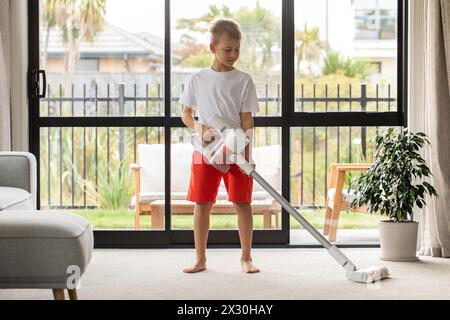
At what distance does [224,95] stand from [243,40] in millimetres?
1068

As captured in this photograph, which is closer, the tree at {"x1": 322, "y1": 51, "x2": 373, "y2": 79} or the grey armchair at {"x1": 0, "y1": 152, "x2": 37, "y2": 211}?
the grey armchair at {"x1": 0, "y1": 152, "x2": 37, "y2": 211}

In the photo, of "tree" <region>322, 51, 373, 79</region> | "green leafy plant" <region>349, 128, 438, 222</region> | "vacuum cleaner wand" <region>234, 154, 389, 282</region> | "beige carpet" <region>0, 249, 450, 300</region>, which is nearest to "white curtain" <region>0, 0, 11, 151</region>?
"beige carpet" <region>0, 249, 450, 300</region>

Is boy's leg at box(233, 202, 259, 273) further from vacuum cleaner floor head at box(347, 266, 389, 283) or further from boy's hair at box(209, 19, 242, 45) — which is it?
boy's hair at box(209, 19, 242, 45)

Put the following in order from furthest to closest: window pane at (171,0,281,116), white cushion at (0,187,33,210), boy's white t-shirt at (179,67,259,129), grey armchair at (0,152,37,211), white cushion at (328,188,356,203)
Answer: window pane at (171,0,281,116) → white cushion at (328,188,356,203) → grey armchair at (0,152,37,211) → boy's white t-shirt at (179,67,259,129) → white cushion at (0,187,33,210)

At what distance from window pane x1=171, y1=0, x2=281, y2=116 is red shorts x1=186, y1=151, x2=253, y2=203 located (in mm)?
1016

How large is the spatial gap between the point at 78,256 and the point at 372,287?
1464mm

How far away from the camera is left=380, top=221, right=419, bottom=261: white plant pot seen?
496 centimetres

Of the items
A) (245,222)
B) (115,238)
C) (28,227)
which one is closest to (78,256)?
(28,227)

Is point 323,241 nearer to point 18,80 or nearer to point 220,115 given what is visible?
point 220,115

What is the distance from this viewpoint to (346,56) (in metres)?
5.54

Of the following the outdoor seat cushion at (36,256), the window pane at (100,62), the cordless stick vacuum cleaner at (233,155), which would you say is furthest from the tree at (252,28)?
the outdoor seat cushion at (36,256)

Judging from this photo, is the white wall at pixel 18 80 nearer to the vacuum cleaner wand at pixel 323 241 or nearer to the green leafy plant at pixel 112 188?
the green leafy plant at pixel 112 188

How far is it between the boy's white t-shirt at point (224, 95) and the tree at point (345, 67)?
3.50 ft

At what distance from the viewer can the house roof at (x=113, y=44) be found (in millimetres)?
5535
